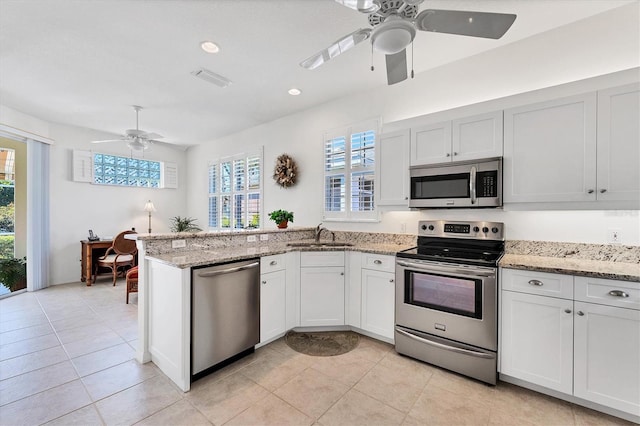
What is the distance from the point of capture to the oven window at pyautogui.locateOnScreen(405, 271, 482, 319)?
7.02 ft

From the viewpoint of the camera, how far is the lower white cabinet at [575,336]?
1.66m

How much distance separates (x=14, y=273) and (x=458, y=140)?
6.54 m

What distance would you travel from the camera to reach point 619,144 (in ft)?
6.10

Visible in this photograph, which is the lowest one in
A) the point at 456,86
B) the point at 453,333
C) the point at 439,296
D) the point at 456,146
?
the point at 453,333

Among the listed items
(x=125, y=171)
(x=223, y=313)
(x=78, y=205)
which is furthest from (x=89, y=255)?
(x=223, y=313)

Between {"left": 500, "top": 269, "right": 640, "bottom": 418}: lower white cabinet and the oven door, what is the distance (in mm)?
109

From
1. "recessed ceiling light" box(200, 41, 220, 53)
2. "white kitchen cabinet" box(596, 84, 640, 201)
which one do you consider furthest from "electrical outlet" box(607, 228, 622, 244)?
"recessed ceiling light" box(200, 41, 220, 53)

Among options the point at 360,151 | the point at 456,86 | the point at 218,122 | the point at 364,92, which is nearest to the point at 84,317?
the point at 218,122

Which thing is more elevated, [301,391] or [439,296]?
[439,296]

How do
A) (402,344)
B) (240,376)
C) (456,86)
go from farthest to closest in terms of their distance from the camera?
(456,86) → (402,344) → (240,376)

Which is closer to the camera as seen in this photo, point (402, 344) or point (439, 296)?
point (439, 296)

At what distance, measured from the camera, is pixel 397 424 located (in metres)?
1.68

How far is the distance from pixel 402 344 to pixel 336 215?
5.90 ft

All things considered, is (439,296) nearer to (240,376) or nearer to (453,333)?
(453,333)
